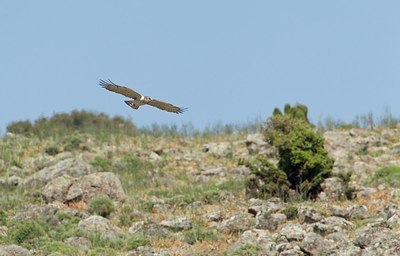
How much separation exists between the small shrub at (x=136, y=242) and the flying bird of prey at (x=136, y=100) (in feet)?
16.5

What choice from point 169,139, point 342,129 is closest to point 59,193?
point 169,139

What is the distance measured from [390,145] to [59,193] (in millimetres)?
9669

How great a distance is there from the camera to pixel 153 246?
70.6 feet

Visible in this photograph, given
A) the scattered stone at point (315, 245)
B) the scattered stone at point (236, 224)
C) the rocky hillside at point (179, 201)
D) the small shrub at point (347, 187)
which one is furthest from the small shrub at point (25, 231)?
the small shrub at point (347, 187)

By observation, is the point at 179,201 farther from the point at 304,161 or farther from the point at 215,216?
the point at 304,161

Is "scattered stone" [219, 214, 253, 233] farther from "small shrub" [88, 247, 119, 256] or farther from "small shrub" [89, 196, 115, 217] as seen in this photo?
"small shrub" [89, 196, 115, 217]

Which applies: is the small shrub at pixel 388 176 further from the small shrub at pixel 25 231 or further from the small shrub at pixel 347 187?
the small shrub at pixel 25 231

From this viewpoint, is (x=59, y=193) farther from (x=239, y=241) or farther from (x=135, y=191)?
(x=239, y=241)

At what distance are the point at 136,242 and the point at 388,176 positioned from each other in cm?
713

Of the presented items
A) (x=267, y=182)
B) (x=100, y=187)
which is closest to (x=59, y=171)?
(x=100, y=187)

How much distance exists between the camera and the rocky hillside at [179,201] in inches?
827

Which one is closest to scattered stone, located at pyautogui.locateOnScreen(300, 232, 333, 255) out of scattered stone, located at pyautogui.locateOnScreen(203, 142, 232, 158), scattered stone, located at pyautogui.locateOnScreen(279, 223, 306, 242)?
scattered stone, located at pyautogui.locateOnScreen(279, 223, 306, 242)

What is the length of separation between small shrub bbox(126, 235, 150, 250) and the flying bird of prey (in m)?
5.04

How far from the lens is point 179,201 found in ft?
82.4
